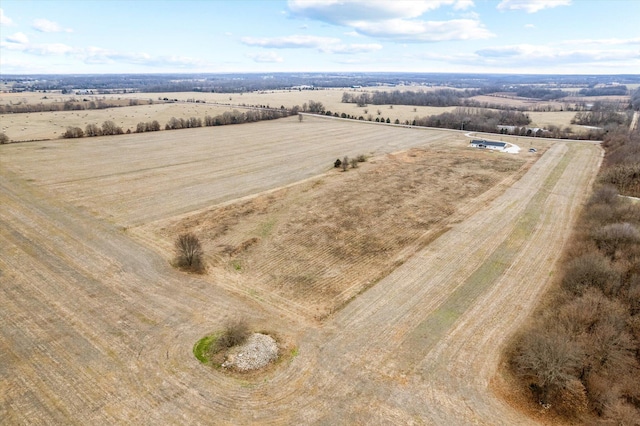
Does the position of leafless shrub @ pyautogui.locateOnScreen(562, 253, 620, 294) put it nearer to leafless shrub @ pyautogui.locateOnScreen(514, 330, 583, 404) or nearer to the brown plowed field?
the brown plowed field

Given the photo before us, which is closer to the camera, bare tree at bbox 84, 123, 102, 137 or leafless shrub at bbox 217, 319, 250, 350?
leafless shrub at bbox 217, 319, 250, 350

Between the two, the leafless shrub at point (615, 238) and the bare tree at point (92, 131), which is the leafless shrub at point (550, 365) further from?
the bare tree at point (92, 131)

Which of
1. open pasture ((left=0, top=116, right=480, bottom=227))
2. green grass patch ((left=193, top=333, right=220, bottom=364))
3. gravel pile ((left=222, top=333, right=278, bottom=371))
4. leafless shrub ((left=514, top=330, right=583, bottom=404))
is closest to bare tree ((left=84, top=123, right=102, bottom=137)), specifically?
open pasture ((left=0, top=116, right=480, bottom=227))

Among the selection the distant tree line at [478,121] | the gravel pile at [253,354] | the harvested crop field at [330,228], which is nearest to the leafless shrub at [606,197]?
the harvested crop field at [330,228]

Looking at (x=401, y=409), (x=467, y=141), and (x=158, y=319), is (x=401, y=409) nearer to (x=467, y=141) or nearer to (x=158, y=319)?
(x=158, y=319)

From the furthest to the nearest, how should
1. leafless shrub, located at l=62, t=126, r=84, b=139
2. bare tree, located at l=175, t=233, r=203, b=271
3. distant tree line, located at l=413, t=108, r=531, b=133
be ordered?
1. distant tree line, located at l=413, t=108, r=531, b=133
2. leafless shrub, located at l=62, t=126, r=84, b=139
3. bare tree, located at l=175, t=233, r=203, b=271

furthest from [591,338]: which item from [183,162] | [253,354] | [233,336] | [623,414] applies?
[183,162]
